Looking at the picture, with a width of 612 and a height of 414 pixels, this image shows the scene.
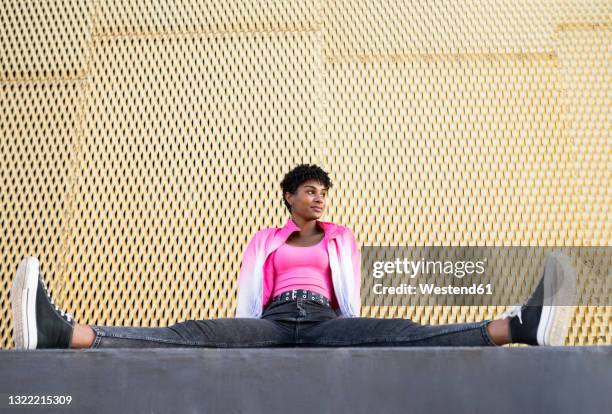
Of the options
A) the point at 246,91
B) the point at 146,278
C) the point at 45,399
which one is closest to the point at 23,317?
Result: the point at 45,399

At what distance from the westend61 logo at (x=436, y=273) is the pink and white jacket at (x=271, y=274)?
3.14 feet

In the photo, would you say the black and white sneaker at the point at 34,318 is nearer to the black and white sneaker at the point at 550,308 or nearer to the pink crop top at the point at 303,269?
the pink crop top at the point at 303,269

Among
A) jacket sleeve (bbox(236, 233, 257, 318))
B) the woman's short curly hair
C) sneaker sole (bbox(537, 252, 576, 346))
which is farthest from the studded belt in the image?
sneaker sole (bbox(537, 252, 576, 346))

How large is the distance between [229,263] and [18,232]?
39.1 inches

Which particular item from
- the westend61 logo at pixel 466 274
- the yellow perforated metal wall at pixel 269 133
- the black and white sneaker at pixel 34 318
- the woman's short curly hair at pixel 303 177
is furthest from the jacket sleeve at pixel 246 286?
the westend61 logo at pixel 466 274

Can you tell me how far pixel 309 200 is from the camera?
2.03 m

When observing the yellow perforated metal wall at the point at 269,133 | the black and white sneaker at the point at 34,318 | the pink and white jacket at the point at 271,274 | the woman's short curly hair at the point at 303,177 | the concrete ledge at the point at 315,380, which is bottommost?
the concrete ledge at the point at 315,380

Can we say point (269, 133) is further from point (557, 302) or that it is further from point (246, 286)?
point (557, 302)

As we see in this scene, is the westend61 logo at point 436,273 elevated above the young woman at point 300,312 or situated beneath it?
elevated above

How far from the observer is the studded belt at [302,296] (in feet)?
5.70

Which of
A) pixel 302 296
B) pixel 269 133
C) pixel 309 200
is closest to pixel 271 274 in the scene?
pixel 302 296

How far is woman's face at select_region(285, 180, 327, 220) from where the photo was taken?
2008 millimetres

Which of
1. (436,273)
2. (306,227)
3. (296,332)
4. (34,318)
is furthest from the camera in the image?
(436,273)

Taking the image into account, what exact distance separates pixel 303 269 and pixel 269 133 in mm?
1326
